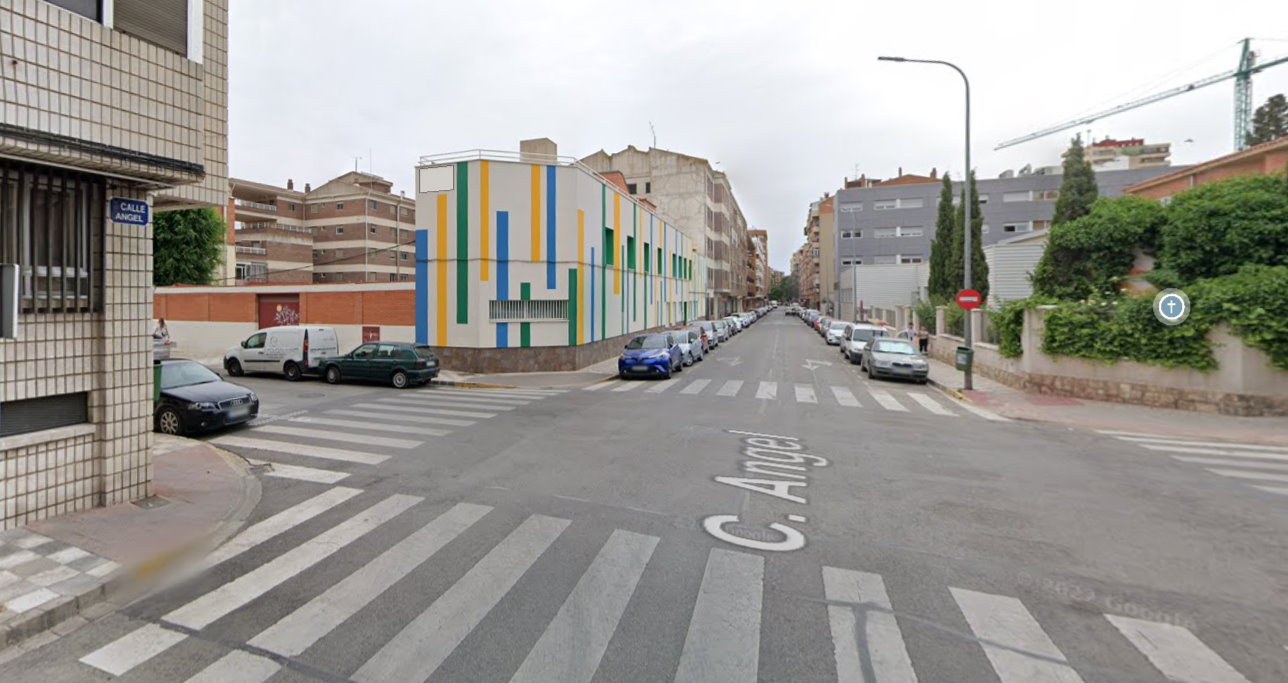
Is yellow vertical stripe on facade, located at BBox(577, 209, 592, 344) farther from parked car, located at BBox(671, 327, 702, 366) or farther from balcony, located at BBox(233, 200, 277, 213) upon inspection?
balcony, located at BBox(233, 200, 277, 213)

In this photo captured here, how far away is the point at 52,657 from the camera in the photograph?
11.7 ft

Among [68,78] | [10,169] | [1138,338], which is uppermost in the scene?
[68,78]

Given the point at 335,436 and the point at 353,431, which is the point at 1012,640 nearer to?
the point at 335,436

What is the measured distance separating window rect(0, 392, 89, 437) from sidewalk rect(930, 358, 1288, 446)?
51.5ft

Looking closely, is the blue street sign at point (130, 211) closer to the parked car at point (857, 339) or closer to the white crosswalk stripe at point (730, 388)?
the white crosswalk stripe at point (730, 388)

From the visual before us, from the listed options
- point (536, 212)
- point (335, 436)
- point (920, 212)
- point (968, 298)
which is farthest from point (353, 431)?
point (920, 212)

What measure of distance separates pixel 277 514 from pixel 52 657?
98.4 inches

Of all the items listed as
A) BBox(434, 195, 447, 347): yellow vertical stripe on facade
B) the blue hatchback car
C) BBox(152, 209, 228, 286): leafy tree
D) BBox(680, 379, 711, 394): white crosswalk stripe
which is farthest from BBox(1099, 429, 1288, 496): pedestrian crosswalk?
BBox(152, 209, 228, 286): leafy tree

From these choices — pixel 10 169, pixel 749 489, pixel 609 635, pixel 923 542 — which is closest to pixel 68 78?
pixel 10 169

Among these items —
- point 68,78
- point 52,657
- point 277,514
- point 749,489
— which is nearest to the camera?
point 52,657

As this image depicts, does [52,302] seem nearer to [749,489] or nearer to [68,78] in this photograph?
[68,78]

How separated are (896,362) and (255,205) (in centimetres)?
5261

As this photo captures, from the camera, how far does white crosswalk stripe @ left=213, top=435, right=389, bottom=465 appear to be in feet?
27.1

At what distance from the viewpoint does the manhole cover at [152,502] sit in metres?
6.07
